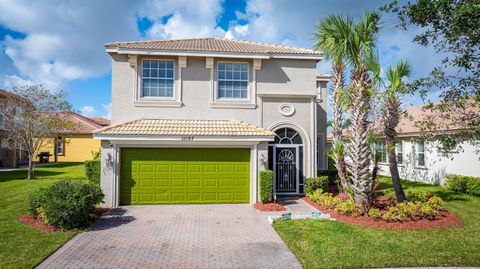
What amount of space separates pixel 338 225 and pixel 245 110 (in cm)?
746

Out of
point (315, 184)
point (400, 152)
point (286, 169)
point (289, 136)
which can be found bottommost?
point (315, 184)

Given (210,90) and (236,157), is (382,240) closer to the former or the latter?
(236,157)

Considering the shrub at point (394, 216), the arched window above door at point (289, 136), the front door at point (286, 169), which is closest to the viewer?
the shrub at point (394, 216)

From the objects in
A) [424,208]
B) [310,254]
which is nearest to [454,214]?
[424,208]

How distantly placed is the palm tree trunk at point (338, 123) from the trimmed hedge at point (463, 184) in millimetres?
6500

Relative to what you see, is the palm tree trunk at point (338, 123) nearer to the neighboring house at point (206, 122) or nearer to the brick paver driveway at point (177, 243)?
the neighboring house at point (206, 122)

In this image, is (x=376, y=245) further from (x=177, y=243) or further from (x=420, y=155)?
(x=420, y=155)

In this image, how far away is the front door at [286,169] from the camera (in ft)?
50.6

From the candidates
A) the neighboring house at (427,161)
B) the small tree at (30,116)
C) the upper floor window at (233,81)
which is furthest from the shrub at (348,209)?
the small tree at (30,116)

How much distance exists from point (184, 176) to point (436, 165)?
50.9 feet

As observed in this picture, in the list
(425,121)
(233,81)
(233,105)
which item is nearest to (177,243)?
(425,121)

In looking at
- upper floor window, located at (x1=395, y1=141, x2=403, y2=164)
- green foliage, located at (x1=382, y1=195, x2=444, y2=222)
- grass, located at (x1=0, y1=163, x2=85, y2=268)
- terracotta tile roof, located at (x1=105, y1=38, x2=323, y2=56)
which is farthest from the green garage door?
upper floor window, located at (x1=395, y1=141, x2=403, y2=164)

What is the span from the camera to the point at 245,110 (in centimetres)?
1541

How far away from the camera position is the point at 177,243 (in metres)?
8.55
